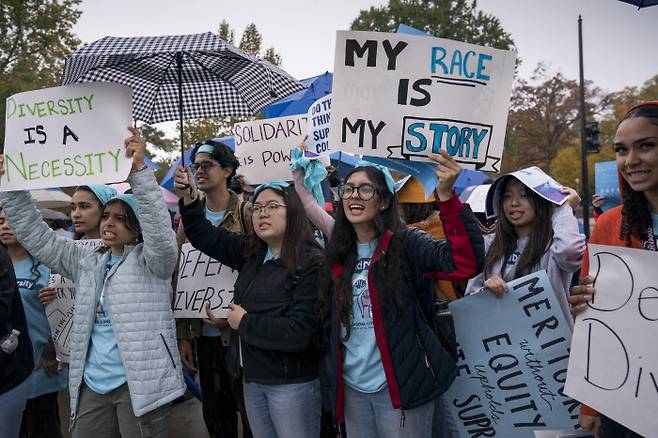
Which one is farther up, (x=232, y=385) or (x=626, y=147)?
(x=626, y=147)

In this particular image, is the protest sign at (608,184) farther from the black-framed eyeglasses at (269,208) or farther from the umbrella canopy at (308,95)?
the black-framed eyeglasses at (269,208)

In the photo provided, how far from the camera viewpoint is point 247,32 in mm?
17234

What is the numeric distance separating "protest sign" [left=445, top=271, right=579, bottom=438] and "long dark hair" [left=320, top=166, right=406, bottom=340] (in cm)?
49

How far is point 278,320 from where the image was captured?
270 centimetres

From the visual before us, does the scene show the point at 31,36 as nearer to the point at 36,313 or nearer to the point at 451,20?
the point at 36,313

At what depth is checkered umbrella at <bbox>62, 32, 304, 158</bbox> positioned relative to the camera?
3.24 metres

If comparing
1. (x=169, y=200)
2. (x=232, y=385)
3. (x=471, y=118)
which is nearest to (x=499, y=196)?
(x=471, y=118)

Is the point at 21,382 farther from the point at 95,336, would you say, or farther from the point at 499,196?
the point at 499,196

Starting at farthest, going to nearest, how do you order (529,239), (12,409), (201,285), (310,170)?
(201,285) < (310,170) < (529,239) < (12,409)

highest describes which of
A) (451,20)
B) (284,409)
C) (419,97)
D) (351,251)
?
(451,20)

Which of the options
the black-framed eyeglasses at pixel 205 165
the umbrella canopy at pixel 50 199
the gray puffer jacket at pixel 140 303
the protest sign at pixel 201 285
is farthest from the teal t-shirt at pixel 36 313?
the umbrella canopy at pixel 50 199

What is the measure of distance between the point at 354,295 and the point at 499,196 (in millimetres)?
1248

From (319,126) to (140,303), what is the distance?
7.18ft

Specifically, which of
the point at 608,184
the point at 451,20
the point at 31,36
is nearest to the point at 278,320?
the point at 608,184
